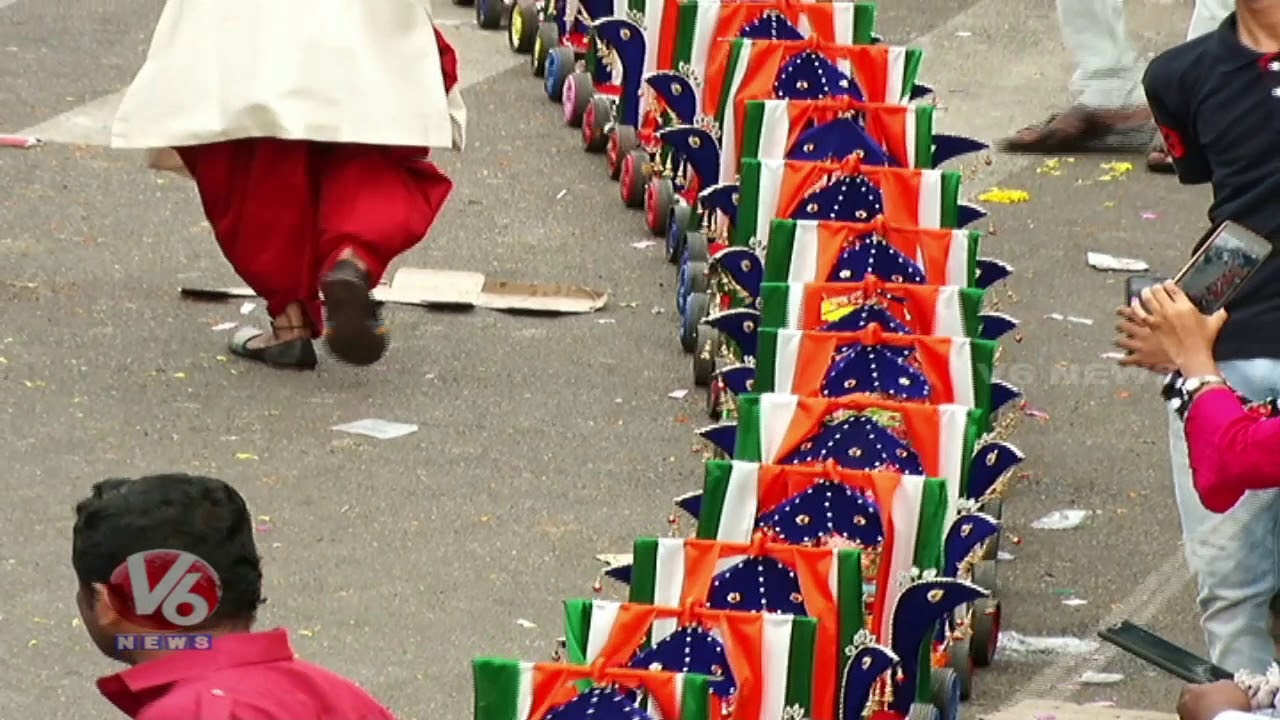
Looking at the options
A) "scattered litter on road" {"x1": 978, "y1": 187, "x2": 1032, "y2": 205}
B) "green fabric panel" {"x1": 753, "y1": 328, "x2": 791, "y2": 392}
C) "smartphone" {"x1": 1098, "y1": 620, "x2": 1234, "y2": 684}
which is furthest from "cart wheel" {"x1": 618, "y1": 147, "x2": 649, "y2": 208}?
"smartphone" {"x1": 1098, "y1": 620, "x2": 1234, "y2": 684}

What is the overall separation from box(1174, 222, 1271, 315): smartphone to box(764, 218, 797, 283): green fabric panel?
2389 millimetres

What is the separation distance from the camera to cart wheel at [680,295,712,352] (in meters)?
8.70

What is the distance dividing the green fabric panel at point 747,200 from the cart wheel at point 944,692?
6.90 ft

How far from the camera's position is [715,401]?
27.3 feet

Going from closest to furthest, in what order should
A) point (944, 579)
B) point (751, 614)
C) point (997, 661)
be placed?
point (751, 614), point (944, 579), point (997, 661)

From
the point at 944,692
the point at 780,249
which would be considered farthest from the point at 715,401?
the point at 944,692

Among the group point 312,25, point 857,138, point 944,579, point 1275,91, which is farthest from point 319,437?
point 1275,91

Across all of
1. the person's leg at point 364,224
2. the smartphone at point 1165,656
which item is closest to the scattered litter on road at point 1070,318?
the person's leg at point 364,224

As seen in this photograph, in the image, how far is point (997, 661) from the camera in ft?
22.6

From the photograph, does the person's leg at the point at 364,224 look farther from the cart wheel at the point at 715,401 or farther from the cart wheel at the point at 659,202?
the cart wheel at the point at 659,202

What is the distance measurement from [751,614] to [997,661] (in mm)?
1561

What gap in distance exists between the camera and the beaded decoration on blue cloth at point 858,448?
6.43m

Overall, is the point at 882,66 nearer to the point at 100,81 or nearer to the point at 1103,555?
the point at 1103,555

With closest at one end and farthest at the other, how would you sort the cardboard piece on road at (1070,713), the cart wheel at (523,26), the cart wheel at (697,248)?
1. the cardboard piece on road at (1070,713)
2. the cart wheel at (697,248)
3. the cart wheel at (523,26)
